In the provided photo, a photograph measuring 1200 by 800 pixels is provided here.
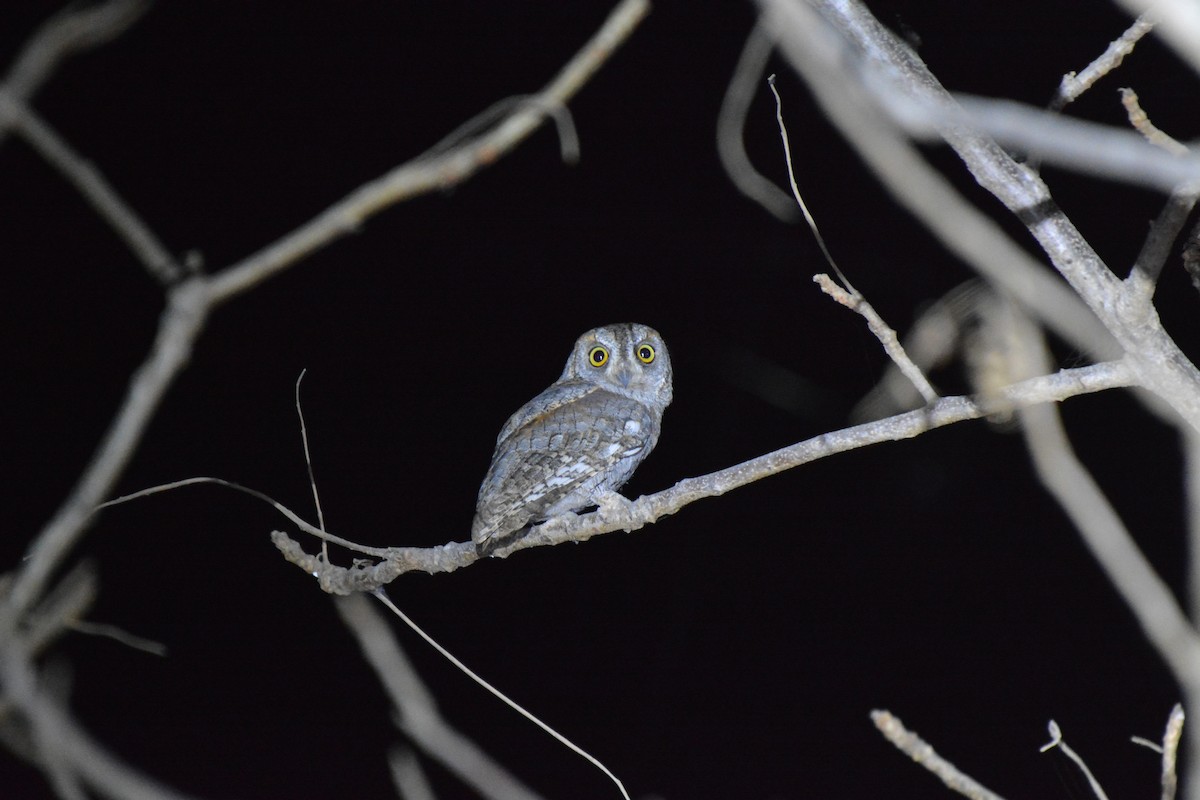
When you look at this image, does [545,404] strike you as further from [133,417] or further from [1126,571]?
[133,417]

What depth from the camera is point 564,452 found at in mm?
2602

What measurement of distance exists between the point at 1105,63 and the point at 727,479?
0.71 metres

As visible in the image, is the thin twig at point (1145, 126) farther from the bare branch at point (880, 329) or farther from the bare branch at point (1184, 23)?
the bare branch at point (1184, 23)

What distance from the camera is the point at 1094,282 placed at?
1267mm

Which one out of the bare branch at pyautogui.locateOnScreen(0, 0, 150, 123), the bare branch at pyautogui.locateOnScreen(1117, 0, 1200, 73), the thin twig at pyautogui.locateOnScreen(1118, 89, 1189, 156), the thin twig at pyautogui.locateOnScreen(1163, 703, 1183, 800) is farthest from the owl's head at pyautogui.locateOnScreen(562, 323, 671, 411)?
the bare branch at pyautogui.locateOnScreen(1117, 0, 1200, 73)

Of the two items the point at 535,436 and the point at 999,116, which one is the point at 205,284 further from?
the point at 535,436

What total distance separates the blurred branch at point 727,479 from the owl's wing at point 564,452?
0.39 m

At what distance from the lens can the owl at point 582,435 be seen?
243 centimetres

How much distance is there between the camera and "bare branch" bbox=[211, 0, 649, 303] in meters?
0.43

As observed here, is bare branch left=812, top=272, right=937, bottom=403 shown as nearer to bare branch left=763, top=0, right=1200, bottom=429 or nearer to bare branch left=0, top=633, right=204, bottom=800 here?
bare branch left=763, top=0, right=1200, bottom=429

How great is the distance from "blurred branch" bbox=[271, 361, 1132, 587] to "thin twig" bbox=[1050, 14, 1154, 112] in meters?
0.33

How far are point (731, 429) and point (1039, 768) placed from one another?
5.76 ft

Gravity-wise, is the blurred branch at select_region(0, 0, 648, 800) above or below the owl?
below

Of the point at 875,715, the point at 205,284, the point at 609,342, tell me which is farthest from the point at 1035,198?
the point at 609,342
